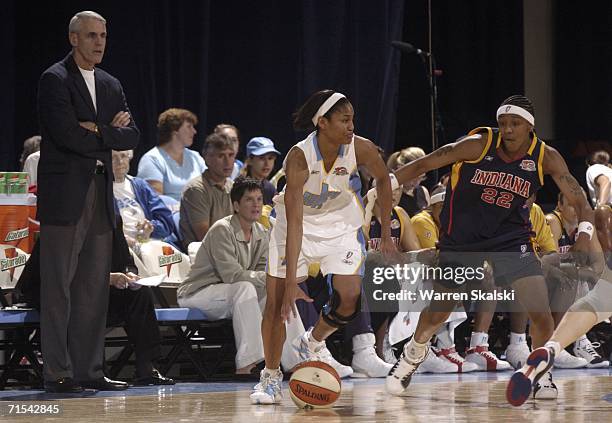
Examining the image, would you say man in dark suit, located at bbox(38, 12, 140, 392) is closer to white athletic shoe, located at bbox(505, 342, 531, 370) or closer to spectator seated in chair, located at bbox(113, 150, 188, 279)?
spectator seated in chair, located at bbox(113, 150, 188, 279)

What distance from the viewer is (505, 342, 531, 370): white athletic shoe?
8227mm

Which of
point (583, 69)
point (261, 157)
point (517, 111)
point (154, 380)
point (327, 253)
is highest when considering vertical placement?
point (583, 69)

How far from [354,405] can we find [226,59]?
4.86 metres

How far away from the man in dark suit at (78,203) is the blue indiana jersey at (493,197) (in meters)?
1.87

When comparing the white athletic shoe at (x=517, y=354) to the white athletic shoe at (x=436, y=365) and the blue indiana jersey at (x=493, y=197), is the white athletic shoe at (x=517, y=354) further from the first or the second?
the blue indiana jersey at (x=493, y=197)

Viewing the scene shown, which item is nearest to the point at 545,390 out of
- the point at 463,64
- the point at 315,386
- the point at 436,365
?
the point at 315,386

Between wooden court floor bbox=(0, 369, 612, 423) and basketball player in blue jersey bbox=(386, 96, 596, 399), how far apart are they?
1.19 ft

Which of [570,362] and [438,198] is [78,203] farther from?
[570,362]

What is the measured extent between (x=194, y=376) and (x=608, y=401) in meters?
3.01

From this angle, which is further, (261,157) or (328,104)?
(261,157)

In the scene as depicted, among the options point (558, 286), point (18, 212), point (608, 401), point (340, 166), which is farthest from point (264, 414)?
point (558, 286)

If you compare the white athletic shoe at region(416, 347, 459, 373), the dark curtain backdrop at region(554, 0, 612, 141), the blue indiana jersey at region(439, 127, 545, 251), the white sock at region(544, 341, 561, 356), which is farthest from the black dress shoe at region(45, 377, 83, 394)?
the dark curtain backdrop at region(554, 0, 612, 141)

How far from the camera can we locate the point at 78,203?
6375 mm

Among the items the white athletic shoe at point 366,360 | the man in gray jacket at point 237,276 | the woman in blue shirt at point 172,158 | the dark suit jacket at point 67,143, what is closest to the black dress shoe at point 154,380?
the man in gray jacket at point 237,276
